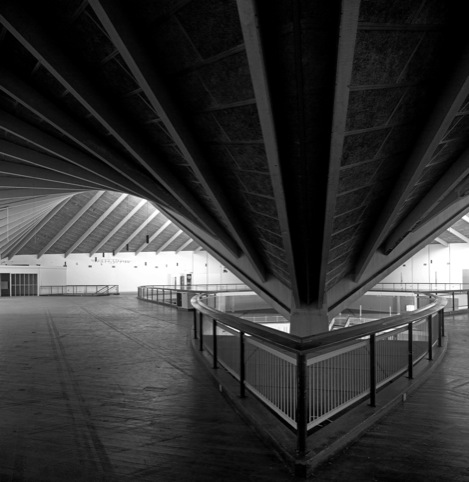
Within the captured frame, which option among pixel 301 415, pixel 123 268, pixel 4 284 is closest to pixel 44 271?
pixel 4 284

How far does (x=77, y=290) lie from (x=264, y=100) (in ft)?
118

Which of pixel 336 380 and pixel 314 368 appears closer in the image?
pixel 314 368

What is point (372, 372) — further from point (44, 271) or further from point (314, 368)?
point (44, 271)

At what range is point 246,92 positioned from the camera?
18.7 ft

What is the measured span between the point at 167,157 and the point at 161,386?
472cm

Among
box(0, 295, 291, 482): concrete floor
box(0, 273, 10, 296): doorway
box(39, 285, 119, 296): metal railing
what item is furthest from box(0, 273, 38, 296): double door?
box(0, 295, 291, 482): concrete floor

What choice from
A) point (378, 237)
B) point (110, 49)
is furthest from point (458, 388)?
point (110, 49)

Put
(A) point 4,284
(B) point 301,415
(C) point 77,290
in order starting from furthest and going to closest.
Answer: (C) point 77,290
(A) point 4,284
(B) point 301,415

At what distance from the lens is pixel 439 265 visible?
35.2 metres

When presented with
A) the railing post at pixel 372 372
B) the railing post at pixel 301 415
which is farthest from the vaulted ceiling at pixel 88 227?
the railing post at pixel 301 415

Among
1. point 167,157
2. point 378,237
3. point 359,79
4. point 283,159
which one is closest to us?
point 359,79

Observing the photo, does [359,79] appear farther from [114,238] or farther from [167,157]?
[114,238]

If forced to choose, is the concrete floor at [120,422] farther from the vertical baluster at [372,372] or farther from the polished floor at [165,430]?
the vertical baluster at [372,372]

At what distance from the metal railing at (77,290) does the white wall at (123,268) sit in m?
0.59
